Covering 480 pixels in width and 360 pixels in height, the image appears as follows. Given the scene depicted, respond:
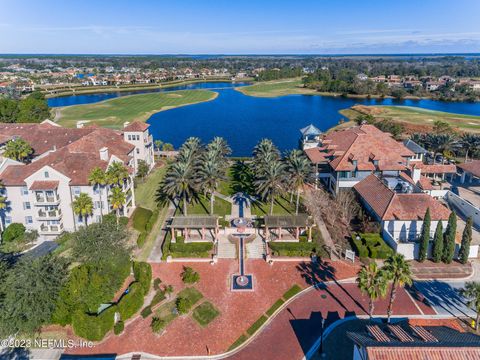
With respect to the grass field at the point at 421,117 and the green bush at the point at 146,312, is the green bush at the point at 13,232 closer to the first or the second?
the green bush at the point at 146,312

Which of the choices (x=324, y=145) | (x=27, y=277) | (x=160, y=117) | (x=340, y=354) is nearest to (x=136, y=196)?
→ (x=27, y=277)

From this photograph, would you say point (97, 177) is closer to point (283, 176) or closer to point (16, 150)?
point (16, 150)

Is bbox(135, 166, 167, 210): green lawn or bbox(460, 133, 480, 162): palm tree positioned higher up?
bbox(460, 133, 480, 162): palm tree

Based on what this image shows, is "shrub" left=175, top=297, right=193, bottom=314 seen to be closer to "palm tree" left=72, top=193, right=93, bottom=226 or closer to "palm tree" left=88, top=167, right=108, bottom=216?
"palm tree" left=72, top=193, right=93, bottom=226

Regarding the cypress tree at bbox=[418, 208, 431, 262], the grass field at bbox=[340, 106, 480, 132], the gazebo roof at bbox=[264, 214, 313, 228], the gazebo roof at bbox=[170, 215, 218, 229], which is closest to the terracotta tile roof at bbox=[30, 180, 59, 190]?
the gazebo roof at bbox=[170, 215, 218, 229]

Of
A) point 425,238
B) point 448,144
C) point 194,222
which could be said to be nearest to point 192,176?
point 194,222

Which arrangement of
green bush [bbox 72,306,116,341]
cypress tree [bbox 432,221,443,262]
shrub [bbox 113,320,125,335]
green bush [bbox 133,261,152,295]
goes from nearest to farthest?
green bush [bbox 72,306,116,341], shrub [bbox 113,320,125,335], green bush [bbox 133,261,152,295], cypress tree [bbox 432,221,443,262]
